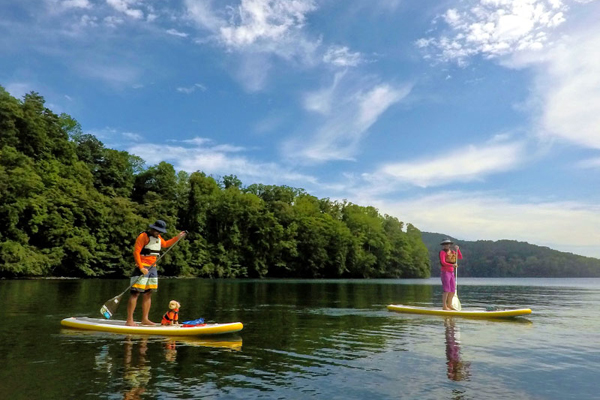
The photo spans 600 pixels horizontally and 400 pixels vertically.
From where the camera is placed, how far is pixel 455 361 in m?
9.36

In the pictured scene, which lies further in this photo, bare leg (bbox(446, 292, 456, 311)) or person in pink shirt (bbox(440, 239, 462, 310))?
bare leg (bbox(446, 292, 456, 311))

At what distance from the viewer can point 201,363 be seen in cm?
880

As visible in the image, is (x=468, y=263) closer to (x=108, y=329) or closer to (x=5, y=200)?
(x=5, y=200)

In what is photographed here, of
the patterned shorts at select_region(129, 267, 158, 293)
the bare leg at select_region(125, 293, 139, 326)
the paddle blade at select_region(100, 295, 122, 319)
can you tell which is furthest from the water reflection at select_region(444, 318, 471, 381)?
the paddle blade at select_region(100, 295, 122, 319)

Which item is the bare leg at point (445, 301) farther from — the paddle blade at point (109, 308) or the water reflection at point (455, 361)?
the paddle blade at point (109, 308)

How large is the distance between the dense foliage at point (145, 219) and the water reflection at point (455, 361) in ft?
150

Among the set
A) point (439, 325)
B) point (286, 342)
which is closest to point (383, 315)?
point (439, 325)

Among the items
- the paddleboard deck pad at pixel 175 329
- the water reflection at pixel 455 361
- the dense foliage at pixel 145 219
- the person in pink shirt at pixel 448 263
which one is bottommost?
the water reflection at pixel 455 361

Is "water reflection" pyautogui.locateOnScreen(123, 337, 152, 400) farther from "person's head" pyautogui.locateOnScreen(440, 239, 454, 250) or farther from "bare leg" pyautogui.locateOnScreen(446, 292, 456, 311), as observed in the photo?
"bare leg" pyautogui.locateOnScreen(446, 292, 456, 311)

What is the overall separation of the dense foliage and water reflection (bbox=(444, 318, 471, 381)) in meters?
45.6

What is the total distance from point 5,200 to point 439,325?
158 feet

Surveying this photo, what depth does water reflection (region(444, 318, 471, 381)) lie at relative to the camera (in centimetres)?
815

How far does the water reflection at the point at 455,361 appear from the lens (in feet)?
26.7

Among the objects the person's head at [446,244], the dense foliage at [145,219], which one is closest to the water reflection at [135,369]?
the person's head at [446,244]
